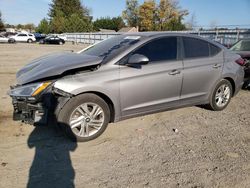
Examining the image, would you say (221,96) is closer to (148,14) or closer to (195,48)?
(195,48)

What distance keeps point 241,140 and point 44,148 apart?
10.3ft

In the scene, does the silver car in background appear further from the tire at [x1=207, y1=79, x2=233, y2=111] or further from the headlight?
the tire at [x1=207, y1=79, x2=233, y2=111]

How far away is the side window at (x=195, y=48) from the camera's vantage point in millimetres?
5180

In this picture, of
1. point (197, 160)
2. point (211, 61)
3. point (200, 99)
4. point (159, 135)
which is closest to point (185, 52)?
point (211, 61)

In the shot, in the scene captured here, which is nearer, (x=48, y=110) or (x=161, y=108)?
(x=48, y=110)

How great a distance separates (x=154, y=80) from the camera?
184 inches

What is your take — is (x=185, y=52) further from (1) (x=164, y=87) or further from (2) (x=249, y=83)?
(2) (x=249, y=83)

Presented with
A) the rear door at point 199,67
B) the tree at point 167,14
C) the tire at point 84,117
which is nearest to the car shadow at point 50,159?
the tire at point 84,117

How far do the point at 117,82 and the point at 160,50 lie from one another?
3.59ft

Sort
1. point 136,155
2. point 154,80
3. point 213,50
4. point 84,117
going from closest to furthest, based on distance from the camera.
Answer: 1. point 136,155
2. point 84,117
3. point 154,80
4. point 213,50

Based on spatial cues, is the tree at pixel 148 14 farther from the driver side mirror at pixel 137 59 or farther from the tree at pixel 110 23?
the driver side mirror at pixel 137 59

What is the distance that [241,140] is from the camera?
4465 millimetres

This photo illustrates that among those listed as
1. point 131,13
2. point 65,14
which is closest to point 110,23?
point 131,13

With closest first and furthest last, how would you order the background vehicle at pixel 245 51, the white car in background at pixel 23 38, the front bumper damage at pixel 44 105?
the front bumper damage at pixel 44 105 < the background vehicle at pixel 245 51 < the white car in background at pixel 23 38
